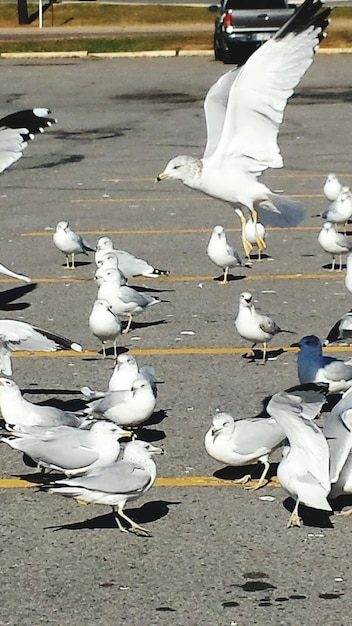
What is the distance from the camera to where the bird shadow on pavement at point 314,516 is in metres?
5.67

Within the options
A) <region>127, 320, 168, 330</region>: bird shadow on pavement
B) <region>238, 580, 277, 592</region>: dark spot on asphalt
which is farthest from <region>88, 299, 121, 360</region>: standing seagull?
<region>238, 580, 277, 592</region>: dark spot on asphalt

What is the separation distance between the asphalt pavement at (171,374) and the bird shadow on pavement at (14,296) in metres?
0.02

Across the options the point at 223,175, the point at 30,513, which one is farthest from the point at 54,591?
the point at 223,175

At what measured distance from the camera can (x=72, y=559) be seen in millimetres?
5355

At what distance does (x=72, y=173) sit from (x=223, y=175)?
6.48 meters

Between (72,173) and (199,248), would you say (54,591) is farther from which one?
(72,173)

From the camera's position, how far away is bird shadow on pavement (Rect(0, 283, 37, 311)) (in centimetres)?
986

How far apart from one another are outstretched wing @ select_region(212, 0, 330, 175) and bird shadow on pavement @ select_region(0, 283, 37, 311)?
1.85 meters

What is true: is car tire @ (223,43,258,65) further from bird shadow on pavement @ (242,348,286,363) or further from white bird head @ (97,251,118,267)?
bird shadow on pavement @ (242,348,286,363)

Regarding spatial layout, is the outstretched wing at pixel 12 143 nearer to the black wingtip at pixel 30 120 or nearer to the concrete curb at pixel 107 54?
the black wingtip at pixel 30 120

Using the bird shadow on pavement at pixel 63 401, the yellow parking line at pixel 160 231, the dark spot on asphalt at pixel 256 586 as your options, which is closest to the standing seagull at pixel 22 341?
the bird shadow on pavement at pixel 63 401

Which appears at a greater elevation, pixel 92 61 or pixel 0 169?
pixel 0 169

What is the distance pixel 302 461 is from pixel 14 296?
5.01 meters

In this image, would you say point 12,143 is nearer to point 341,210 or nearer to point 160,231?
point 160,231
